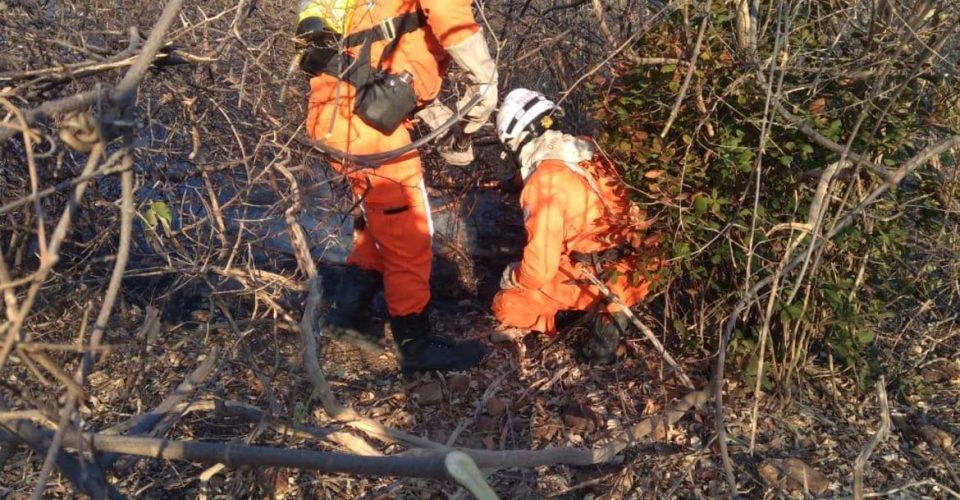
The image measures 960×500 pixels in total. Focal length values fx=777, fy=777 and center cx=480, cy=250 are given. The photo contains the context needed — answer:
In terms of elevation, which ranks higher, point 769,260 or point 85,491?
point 769,260

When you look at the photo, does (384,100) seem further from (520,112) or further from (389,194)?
(520,112)

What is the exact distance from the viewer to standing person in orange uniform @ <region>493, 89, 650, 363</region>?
373 centimetres

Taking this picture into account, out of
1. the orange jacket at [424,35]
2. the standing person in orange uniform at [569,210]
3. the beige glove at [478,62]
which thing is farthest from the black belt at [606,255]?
the orange jacket at [424,35]

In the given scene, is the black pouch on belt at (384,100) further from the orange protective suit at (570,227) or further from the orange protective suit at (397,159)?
the orange protective suit at (570,227)

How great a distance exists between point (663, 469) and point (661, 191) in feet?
3.87

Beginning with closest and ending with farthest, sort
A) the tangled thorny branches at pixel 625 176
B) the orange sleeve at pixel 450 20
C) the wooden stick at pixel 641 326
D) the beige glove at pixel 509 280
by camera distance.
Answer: the tangled thorny branches at pixel 625 176 < the orange sleeve at pixel 450 20 < the wooden stick at pixel 641 326 < the beige glove at pixel 509 280

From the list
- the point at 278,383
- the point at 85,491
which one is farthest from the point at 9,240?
the point at 85,491

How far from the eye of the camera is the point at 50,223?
369 cm

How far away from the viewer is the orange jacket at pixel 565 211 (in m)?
3.72

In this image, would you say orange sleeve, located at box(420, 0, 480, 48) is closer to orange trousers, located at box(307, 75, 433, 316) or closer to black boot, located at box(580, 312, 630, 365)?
orange trousers, located at box(307, 75, 433, 316)

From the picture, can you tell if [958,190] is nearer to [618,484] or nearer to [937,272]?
[937,272]

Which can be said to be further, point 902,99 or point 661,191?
point 661,191

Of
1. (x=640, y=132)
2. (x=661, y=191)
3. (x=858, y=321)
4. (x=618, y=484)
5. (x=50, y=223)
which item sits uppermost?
(x=640, y=132)

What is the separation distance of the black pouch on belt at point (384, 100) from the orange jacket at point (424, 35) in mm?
120
